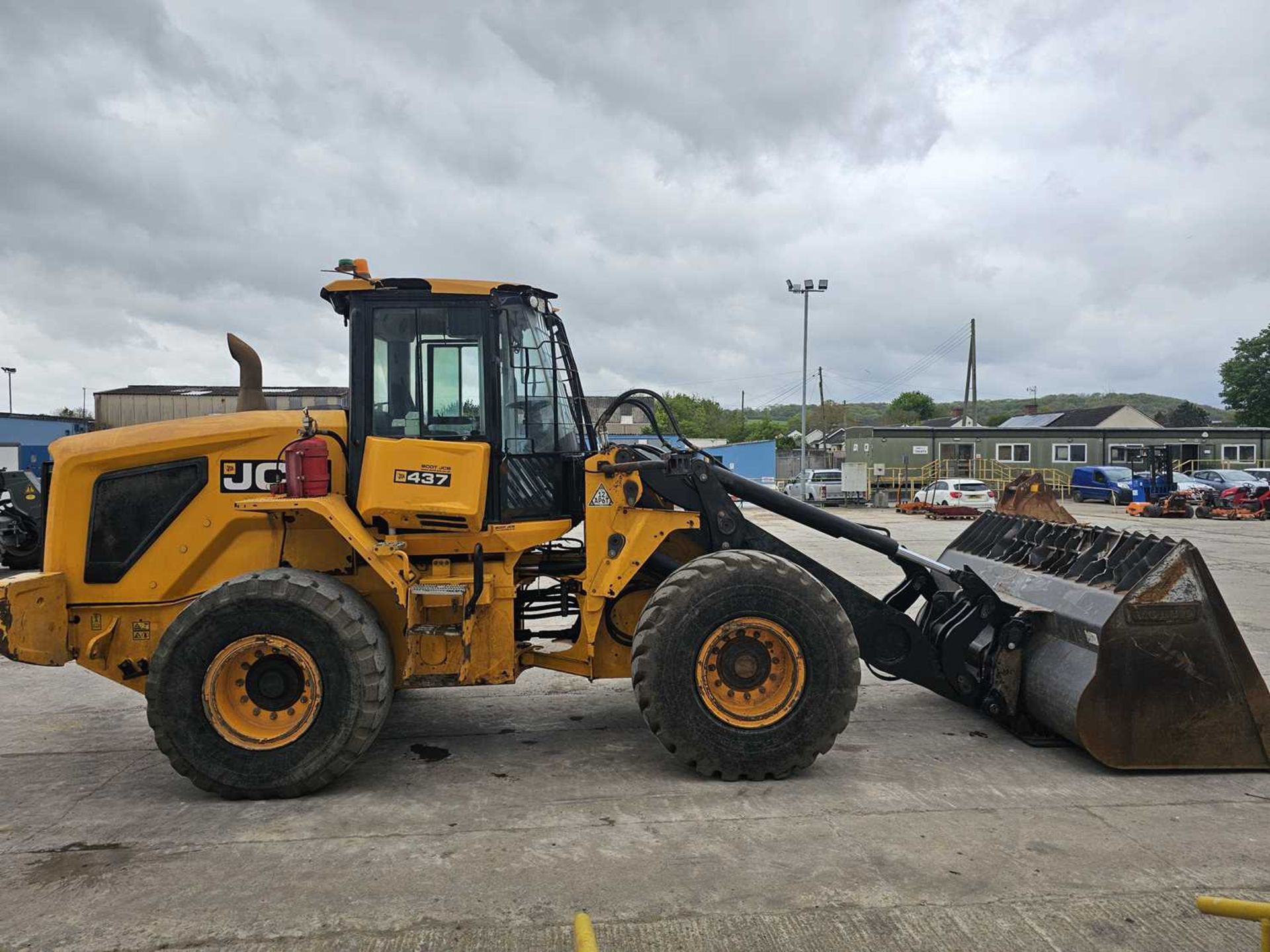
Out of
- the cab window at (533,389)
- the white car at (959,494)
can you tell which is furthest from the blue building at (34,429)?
the cab window at (533,389)

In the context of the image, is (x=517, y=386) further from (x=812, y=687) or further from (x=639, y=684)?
(x=812, y=687)

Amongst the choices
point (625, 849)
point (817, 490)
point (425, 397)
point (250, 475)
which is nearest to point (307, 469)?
point (250, 475)

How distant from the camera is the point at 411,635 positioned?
202 inches

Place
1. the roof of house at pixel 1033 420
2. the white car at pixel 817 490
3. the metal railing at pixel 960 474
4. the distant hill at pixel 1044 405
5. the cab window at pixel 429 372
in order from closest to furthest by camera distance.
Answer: the cab window at pixel 429 372 → the white car at pixel 817 490 → the metal railing at pixel 960 474 → the roof of house at pixel 1033 420 → the distant hill at pixel 1044 405

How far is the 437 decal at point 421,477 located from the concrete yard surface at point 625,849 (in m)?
1.69

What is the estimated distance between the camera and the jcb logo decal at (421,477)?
509 centimetres

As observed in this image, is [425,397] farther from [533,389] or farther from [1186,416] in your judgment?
[1186,416]

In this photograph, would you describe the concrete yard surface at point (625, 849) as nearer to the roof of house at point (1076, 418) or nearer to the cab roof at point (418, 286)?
the cab roof at point (418, 286)

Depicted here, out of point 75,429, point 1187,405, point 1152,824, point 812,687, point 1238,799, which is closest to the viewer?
point 1152,824

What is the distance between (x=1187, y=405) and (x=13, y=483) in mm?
105636

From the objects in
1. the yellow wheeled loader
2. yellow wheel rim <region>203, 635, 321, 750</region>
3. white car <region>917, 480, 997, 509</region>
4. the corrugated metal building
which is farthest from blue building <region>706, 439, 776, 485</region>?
yellow wheel rim <region>203, 635, 321, 750</region>

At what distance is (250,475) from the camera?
5.30 metres

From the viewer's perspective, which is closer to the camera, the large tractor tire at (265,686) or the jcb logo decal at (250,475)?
the large tractor tire at (265,686)

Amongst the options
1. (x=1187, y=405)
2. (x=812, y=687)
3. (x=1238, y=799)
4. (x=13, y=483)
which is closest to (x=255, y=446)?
(x=812, y=687)
